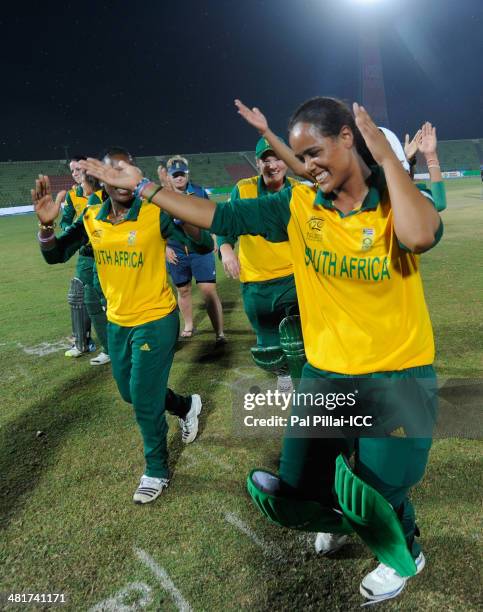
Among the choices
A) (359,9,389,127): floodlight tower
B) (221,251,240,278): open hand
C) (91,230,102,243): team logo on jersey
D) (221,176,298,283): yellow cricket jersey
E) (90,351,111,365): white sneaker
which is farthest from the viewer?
(359,9,389,127): floodlight tower

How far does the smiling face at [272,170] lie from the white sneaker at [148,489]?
270cm

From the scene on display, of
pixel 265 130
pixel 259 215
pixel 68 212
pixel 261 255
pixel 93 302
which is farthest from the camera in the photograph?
pixel 68 212

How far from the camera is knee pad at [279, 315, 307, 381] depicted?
3396 millimetres

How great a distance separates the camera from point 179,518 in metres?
2.90

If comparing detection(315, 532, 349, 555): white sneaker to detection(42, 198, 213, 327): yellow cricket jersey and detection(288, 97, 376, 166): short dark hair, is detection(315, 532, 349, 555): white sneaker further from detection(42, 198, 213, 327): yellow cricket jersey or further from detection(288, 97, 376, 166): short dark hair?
detection(288, 97, 376, 166): short dark hair

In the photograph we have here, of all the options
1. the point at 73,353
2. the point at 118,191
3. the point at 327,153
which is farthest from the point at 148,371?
→ the point at 73,353

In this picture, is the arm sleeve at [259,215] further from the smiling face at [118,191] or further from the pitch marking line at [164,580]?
the pitch marking line at [164,580]

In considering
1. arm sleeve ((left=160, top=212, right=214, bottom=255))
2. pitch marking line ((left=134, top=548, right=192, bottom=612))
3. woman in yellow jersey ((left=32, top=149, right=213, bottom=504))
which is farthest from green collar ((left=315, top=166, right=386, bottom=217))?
pitch marking line ((left=134, top=548, right=192, bottom=612))

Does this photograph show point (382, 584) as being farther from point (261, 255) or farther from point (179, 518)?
point (261, 255)

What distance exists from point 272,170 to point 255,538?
2948mm

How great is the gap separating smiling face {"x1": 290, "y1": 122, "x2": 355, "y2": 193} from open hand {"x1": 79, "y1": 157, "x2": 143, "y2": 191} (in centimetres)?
80

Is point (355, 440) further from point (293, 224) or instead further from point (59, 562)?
point (59, 562)

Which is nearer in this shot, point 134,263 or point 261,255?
point 134,263

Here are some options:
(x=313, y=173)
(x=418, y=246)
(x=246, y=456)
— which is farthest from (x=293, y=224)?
(x=246, y=456)
